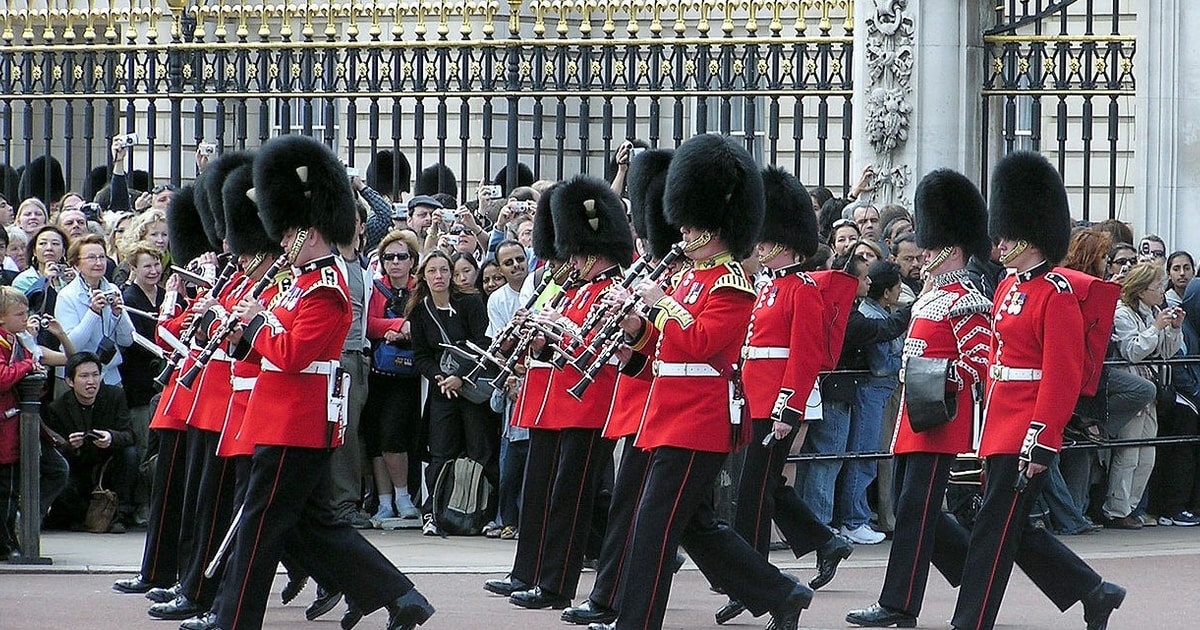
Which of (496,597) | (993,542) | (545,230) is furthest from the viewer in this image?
(545,230)

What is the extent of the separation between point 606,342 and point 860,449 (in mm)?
2890

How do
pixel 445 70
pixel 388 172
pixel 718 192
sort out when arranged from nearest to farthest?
pixel 718 192 < pixel 445 70 < pixel 388 172

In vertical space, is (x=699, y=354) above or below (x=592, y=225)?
below

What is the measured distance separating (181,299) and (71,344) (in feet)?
3.07

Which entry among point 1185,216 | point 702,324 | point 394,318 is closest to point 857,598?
point 702,324

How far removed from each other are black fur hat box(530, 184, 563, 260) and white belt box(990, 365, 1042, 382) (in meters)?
1.95

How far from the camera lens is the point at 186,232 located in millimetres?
8406

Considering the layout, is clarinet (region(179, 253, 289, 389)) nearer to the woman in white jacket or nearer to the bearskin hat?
the woman in white jacket

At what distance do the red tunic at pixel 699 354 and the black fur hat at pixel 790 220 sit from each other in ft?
3.69

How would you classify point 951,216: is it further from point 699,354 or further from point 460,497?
point 460,497

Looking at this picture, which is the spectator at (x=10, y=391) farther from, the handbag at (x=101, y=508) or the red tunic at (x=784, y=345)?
the red tunic at (x=784, y=345)

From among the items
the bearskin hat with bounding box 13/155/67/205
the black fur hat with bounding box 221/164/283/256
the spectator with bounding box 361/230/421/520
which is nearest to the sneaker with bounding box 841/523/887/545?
the spectator with bounding box 361/230/421/520

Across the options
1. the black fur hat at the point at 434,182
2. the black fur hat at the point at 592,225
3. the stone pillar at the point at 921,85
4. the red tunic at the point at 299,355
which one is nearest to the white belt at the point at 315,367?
the red tunic at the point at 299,355

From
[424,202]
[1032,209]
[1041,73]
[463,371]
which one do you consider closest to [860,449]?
[463,371]
